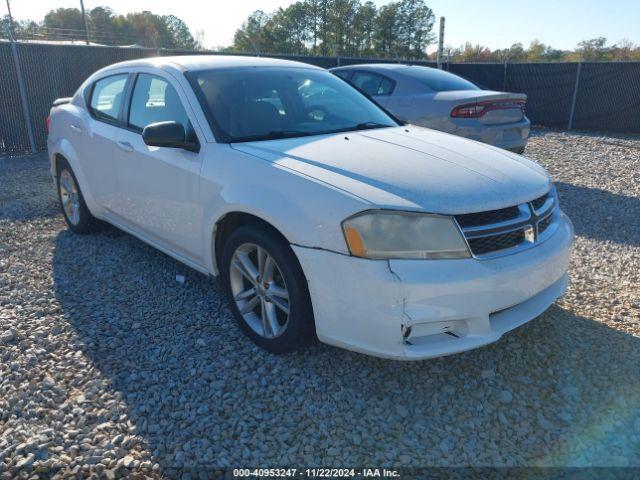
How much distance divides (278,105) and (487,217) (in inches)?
70.0

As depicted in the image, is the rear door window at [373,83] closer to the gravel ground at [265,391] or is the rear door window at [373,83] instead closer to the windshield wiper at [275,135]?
the windshield wiper at [275,135]

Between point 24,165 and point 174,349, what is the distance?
773cm

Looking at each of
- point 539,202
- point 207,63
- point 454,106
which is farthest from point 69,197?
point 454,106

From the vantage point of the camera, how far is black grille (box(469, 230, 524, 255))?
2539 millimetres

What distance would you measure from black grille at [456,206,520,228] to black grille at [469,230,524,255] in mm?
77

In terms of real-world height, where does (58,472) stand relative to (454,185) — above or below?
below

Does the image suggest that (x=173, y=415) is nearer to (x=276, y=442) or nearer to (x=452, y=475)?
(x=276, y=442)

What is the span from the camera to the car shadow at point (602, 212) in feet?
17.4

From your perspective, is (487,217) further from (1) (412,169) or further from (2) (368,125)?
(2) (368,125)

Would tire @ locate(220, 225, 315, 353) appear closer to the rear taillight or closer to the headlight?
the headlight

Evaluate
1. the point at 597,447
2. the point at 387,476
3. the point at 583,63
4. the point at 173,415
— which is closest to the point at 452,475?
the point at 387,476

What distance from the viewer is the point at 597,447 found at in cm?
235

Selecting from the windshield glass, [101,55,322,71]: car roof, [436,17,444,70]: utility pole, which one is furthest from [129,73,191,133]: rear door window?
[436,17,444,70]: utility pole

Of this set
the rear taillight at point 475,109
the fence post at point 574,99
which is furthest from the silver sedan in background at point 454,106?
the fence post at point 574,99
